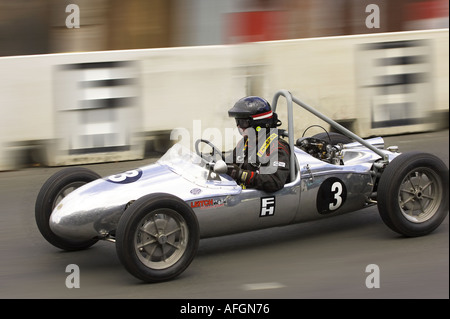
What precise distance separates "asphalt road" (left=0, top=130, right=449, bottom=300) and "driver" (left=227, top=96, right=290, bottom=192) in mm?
632

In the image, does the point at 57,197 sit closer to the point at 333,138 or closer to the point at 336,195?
the point at 336,195

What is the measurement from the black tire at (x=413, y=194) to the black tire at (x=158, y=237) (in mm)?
1651

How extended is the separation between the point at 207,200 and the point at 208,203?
0.9 inches

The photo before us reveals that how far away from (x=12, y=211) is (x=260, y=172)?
295 centimetres

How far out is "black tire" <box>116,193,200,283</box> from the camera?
18.1ft

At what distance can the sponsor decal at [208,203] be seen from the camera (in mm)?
5988

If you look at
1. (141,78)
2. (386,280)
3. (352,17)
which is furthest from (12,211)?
(352,17)

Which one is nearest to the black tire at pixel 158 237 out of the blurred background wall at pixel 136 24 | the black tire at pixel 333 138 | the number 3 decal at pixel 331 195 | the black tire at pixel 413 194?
the number 3 decal at pixel 331 195

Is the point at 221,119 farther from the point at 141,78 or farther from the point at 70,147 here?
the point at 70,147

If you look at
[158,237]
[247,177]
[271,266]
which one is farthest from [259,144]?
[158,237]

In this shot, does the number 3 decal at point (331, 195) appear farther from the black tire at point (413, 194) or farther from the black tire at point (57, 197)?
the black tire at point (57, 197)

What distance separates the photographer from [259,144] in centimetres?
647

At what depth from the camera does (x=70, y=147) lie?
9.30m

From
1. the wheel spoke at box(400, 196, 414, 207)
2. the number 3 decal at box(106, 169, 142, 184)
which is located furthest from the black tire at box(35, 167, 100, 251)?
the wheel spoke at box(400, 196, 414, 207)
